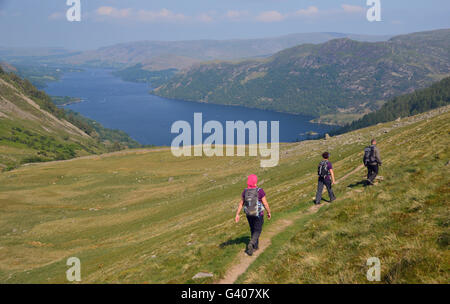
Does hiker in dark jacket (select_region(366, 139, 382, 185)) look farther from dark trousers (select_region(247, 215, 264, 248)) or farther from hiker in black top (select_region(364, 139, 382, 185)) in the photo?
dark trousers (select_region(247, 215, 264, 248))

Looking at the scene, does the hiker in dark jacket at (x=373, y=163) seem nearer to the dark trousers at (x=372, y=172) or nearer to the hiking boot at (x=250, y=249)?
the dark trousers at (x=372, y=172)

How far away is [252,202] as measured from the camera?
14.9 meters

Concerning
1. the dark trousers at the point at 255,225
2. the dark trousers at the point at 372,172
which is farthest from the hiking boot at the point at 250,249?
the dark trousers at the point at 372,172

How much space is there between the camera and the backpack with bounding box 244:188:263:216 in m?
14.9

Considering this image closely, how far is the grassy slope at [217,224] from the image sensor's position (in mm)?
11984

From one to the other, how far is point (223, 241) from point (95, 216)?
3922 cm

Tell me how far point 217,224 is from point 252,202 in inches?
585

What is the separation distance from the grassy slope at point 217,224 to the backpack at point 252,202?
7.44 feet

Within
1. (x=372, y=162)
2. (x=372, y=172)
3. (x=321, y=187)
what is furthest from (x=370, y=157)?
(x=321, y=187)

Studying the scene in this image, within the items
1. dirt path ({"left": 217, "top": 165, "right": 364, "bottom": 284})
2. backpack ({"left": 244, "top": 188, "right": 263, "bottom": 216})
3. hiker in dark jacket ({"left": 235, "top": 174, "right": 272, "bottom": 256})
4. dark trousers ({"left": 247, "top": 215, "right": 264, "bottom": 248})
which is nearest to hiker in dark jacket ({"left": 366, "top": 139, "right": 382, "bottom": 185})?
dirt path ({"left": 217, "top": 165, "right": 364, "bottom": 284})
